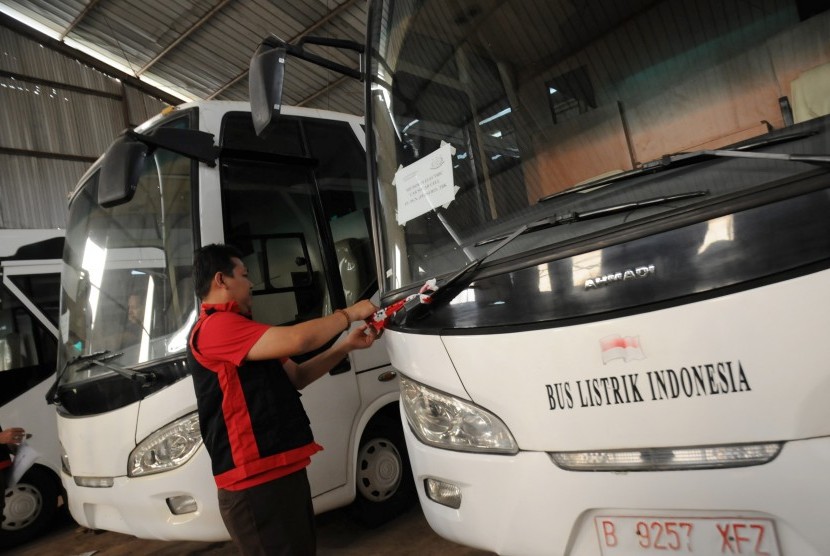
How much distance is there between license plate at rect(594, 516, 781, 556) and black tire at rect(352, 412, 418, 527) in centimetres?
223

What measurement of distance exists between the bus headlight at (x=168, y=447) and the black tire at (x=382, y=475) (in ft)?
3.42

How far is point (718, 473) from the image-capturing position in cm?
143

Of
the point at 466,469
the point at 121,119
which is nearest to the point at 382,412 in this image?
the point at 466,469

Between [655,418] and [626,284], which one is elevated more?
[626,284]

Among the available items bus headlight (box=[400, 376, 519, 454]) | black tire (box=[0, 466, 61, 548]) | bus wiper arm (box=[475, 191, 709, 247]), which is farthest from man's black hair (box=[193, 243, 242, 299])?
black tire (box=[0, 466, 61, 548])

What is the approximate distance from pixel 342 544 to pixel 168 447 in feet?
4.12

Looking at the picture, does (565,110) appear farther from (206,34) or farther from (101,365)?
(206,34)

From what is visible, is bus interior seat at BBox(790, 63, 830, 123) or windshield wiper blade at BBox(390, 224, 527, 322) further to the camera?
windshield wiper blade at BBox(390, 224, 527, 322)

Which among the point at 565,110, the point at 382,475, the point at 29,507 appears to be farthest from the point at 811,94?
the point at 29,507

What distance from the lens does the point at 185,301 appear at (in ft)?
9.82

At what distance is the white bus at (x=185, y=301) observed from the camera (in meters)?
2.96

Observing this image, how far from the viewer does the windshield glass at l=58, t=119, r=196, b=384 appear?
3037 mm

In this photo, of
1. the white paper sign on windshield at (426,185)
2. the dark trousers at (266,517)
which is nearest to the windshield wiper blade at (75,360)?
the dark trousers at (266,517)

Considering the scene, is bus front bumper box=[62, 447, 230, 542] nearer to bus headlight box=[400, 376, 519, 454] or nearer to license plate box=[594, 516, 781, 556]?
bus headlight box=[400, 376, 519, 454]
